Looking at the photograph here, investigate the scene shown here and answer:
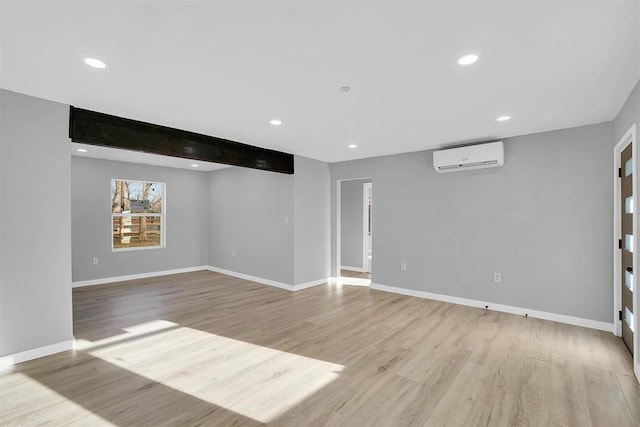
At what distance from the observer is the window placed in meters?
6.25

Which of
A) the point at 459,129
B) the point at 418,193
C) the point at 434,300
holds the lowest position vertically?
the point at 434,300

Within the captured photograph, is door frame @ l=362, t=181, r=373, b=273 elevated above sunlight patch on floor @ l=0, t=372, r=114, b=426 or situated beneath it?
elevated above

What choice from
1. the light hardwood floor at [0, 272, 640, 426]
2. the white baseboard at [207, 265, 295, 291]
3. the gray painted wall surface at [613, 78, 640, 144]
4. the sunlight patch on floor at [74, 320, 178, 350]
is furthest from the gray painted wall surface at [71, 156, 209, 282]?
the gray painted wall surface at [613, 78, 640, 144]

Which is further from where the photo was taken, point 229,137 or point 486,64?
point 229,137

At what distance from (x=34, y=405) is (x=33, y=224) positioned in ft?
5.02

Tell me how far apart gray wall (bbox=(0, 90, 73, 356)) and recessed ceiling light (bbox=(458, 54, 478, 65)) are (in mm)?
3539

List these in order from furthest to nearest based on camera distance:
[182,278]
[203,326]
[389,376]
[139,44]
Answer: [182,278] < [203,326] < [389,376] < [139,44]

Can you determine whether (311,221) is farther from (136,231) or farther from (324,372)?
(136,231)

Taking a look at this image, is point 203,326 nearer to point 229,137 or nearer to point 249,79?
point 229,137

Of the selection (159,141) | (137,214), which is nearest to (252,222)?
(137,214)

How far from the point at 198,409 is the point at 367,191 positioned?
5836mm

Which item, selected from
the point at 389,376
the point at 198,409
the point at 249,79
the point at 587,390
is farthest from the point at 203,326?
the point at 587,390

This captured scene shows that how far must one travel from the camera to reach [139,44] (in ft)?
6.17

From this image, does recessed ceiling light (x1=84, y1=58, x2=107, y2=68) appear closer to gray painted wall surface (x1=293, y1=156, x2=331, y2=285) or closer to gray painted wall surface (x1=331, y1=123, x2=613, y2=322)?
gray painted wall surface (x1=293, y1=156, x2=331, y2=285)
